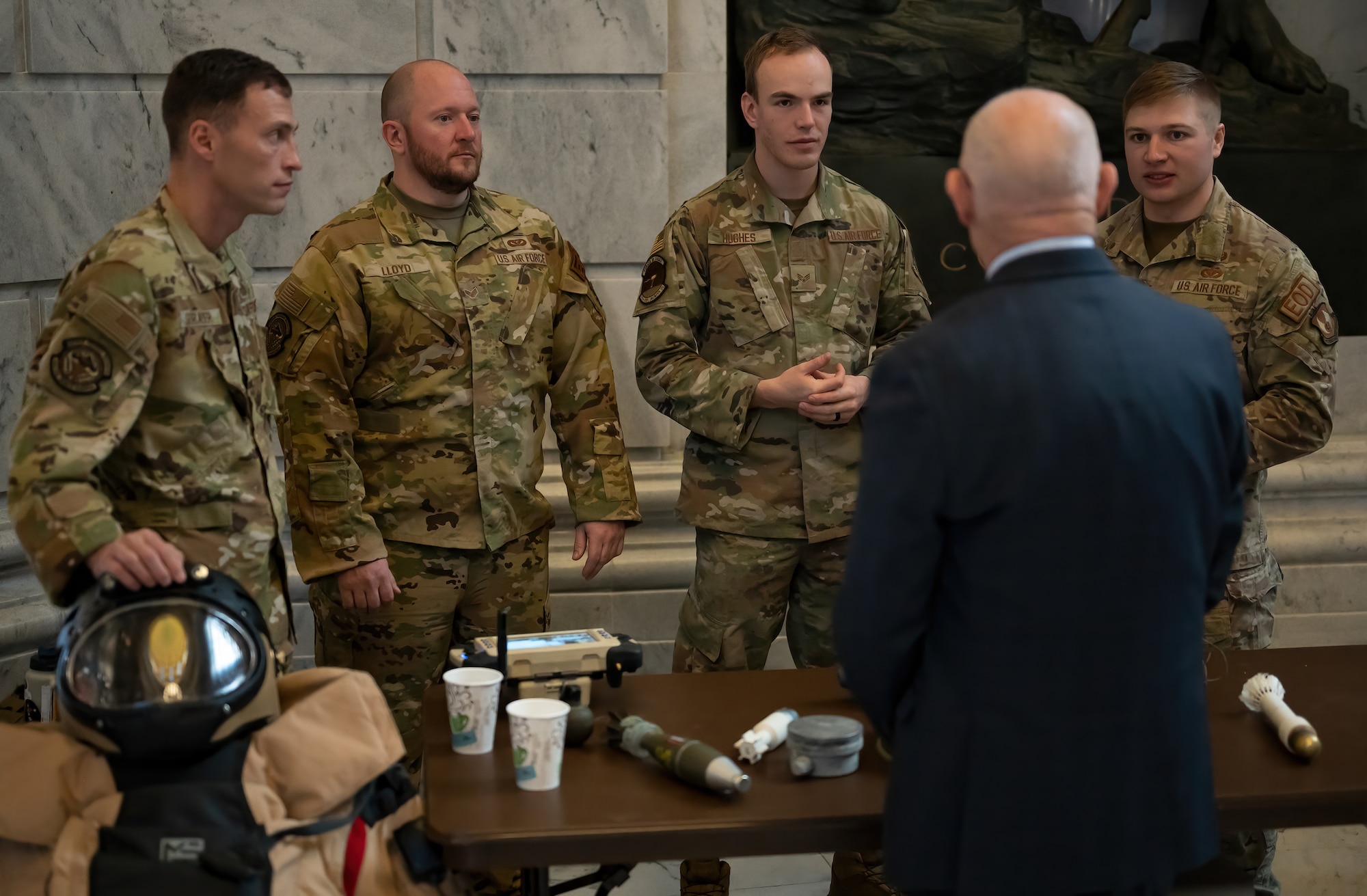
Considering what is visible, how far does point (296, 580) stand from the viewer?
12.6 feet

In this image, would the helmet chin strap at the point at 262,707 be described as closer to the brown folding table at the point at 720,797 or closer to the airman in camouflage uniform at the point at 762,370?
the brown folding table at the point at 720,797

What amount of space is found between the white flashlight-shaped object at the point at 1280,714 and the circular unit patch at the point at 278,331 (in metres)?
1.88

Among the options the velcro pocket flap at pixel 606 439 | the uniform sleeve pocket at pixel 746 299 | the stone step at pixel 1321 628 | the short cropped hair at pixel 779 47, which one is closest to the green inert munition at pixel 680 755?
the velcro pocket flap at pixel 606 439

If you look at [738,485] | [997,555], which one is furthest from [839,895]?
[997,555]

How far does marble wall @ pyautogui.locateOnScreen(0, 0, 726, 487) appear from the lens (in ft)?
11.7

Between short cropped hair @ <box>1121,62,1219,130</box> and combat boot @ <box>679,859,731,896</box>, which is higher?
short cropped hair @ <box>1121,62,1219,130</box>

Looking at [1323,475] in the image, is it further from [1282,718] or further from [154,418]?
[154,418]

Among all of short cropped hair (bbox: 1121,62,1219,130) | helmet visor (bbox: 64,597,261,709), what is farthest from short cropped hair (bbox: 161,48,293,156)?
short cropped hair (bbox: 1121,62,1219,130)

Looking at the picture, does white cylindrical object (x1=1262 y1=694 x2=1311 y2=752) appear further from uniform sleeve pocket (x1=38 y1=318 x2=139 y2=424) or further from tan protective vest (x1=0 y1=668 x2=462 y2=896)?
uniform sleeve pocket (x1=38 y1=318 x2=139 y2=424)

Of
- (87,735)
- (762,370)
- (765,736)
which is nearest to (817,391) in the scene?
(762,370)

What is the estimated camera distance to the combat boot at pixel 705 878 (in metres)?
2.62

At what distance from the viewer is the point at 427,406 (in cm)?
272

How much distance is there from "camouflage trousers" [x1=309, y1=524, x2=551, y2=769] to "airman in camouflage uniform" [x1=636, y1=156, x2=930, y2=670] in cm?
44

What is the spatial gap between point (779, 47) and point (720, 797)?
171cm
